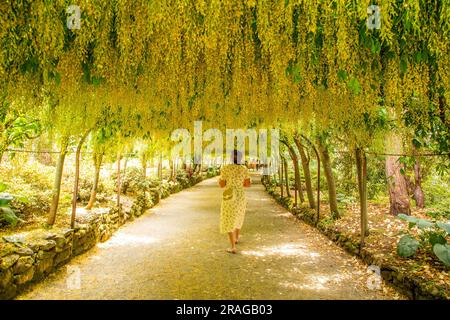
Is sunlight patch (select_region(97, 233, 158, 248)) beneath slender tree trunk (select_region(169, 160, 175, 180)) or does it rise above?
beneath

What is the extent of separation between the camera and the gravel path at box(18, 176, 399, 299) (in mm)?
3096

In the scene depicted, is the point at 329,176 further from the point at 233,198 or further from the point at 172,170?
the point at 172,170

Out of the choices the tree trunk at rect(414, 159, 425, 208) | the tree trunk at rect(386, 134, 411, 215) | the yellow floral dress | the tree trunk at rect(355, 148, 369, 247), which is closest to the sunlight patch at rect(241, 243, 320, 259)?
the yellow floral dress

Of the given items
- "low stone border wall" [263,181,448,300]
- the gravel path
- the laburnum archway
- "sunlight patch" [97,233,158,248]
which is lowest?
"sunlight patch" [97,233,158,248]

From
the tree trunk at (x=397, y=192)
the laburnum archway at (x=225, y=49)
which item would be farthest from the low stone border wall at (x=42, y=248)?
the tree trunk at (x=397, y=192)

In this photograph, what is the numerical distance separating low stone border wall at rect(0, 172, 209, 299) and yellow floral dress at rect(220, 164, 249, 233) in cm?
212

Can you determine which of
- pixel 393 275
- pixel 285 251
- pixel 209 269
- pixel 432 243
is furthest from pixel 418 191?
pixel 209 269

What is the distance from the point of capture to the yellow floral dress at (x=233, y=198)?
175 inches

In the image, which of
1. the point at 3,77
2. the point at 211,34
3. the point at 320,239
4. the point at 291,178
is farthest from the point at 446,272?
the point at 291,178

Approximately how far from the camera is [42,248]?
3.35 meters

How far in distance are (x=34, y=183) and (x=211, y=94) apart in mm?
4816

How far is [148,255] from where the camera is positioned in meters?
4.41

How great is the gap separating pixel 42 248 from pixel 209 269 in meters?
1.98

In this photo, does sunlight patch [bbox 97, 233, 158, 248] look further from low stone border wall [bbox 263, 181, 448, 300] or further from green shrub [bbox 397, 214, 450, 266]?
A: green shrub [bbox 397, 214, 450, 266]
